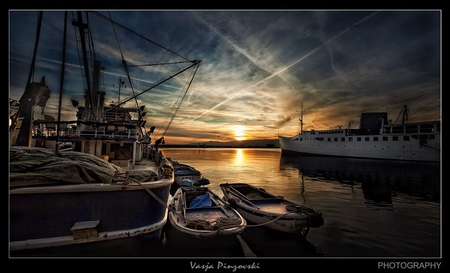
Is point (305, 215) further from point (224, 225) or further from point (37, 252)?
point (37, 252)

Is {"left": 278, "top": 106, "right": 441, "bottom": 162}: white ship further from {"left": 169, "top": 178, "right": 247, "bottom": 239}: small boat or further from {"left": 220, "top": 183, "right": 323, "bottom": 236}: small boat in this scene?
{"left": 169, "top": 178, "right": 247, "bottom": 239}: small boat

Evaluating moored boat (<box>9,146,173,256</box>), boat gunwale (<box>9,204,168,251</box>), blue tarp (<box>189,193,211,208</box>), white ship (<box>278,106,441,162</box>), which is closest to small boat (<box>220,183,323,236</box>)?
blue tarp (<box>189,193,211,208</box>)

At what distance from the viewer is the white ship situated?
42.8 metres

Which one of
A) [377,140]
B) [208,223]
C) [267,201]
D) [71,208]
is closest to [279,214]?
[267,201]

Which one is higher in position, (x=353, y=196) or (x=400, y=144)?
(x=400, y=144)

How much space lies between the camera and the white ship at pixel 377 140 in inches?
1687

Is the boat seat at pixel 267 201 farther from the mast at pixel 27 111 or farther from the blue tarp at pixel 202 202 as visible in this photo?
the mast at pixel 27 111

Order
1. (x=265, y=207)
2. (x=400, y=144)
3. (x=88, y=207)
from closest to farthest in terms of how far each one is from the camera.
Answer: (x=88, y=207) → (x=265, y=207) → (x=400, y=144)

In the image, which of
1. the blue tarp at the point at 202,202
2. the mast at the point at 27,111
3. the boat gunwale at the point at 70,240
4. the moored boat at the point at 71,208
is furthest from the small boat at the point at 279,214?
the mast at the point at 27,111

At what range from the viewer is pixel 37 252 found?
14.8 ft
